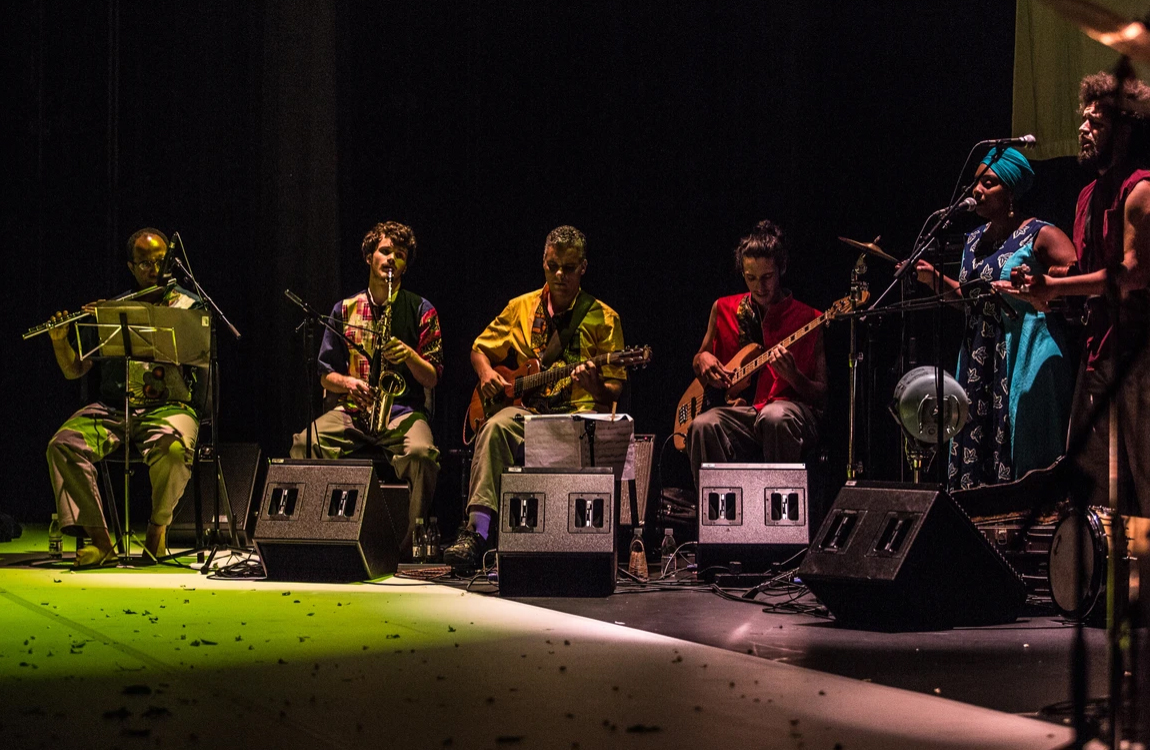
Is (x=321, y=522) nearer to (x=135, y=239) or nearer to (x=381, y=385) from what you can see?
(x=381, y=385)

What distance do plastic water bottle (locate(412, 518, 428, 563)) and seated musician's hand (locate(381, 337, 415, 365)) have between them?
2.65 ft

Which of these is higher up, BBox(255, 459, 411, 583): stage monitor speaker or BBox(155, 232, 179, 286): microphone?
BBox(155, 232, 179, 286): microphone

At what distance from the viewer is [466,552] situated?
5.55 meters

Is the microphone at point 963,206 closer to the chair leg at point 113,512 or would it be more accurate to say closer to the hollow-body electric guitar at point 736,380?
the hollow-body electric guitar at point 736,380

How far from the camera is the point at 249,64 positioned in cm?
732

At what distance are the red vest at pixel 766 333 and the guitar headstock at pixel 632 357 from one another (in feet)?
1.74

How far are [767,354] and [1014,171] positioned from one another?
4.50 feet

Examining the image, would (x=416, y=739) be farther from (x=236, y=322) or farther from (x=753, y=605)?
(x=236, y=322)

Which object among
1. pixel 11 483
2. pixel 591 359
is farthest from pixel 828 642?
pixel 11 483

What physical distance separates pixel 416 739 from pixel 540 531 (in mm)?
2407

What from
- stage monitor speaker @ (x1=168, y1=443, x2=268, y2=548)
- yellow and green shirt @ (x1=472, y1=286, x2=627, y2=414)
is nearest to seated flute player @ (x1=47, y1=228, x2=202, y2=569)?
stage monitor speaker @ (x1=168, y1=443, x2=268, y2=548)

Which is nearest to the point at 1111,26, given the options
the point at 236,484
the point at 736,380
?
the point at 736,380

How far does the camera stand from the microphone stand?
19.5 feet

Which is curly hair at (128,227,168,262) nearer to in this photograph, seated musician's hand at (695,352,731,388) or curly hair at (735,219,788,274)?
seated musician's hand at (695,352,731,388)
